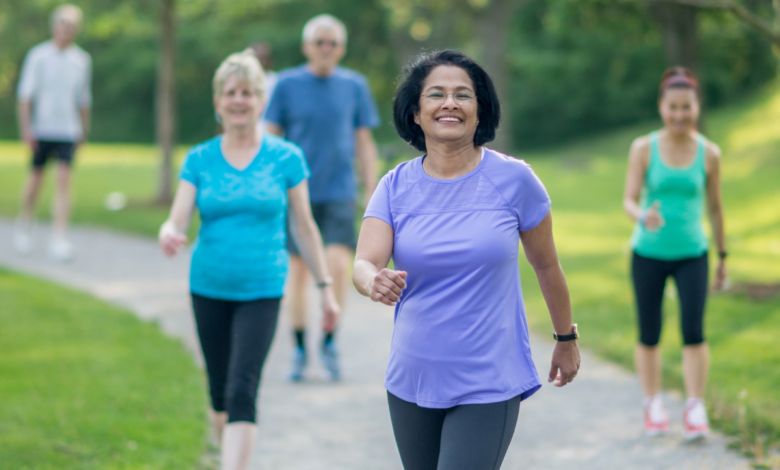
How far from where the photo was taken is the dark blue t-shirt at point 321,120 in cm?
612

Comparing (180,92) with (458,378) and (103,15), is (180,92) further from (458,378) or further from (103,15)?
(458,378)

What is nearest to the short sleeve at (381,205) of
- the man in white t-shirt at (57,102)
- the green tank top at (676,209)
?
the green tank top at (676,209)

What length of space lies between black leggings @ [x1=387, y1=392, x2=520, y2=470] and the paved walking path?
1814 mm

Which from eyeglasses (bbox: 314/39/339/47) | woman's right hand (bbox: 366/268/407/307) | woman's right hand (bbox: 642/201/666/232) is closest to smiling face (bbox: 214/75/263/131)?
woman's right hand (bbox: 366/268/407/307)

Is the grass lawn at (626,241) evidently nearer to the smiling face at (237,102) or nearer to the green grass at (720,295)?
the green grass at (720,295)

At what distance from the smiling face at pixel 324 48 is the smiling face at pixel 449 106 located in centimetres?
319

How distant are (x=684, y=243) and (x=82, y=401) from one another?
140 inches

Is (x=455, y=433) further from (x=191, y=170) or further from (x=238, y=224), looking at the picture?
(x=191, y=170)

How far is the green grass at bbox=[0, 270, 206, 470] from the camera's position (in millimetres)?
4551

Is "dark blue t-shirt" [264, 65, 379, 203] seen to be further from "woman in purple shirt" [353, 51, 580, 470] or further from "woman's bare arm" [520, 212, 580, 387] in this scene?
"woman's bare arm" [520, 212, 580, 387]

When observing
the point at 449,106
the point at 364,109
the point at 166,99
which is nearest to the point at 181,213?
the point at 449,106

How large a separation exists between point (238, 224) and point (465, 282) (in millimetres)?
1565

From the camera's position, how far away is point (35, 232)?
1274cm

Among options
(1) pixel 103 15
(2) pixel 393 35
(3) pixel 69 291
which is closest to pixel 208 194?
(3) pixel 69 291
